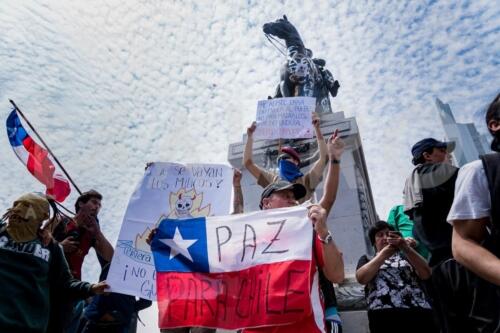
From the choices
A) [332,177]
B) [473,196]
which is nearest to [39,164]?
[332,177]

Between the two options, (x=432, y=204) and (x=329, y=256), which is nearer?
(x=329, y=256)

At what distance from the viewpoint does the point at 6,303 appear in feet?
9.02

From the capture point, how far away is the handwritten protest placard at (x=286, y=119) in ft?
17.9

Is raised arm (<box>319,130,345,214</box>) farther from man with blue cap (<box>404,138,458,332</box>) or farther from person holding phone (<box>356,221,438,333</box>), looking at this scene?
person holding phone (<box>356,221,438,333</box>)

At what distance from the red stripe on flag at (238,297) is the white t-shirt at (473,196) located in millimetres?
1009

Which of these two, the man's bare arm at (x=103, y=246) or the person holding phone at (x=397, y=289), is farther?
the man's bare arm at (x=103, y=246)

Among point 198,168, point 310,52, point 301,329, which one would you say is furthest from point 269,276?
point 310,52

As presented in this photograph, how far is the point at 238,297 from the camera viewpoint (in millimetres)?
2531

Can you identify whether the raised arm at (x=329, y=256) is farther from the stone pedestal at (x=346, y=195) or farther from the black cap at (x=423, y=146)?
the stone pedestal at (x=346, y=195)

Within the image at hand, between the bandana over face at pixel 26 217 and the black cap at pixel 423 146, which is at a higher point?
the black cap at pixel 423 146

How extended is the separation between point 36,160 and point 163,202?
3.77 m

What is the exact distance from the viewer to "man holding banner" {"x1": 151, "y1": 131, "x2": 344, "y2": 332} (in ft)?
7.50

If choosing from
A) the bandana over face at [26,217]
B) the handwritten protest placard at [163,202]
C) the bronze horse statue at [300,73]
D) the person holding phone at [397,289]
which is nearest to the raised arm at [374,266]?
the person holding phone at [397,289]

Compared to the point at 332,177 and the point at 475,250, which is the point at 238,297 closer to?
the point at 332,177
